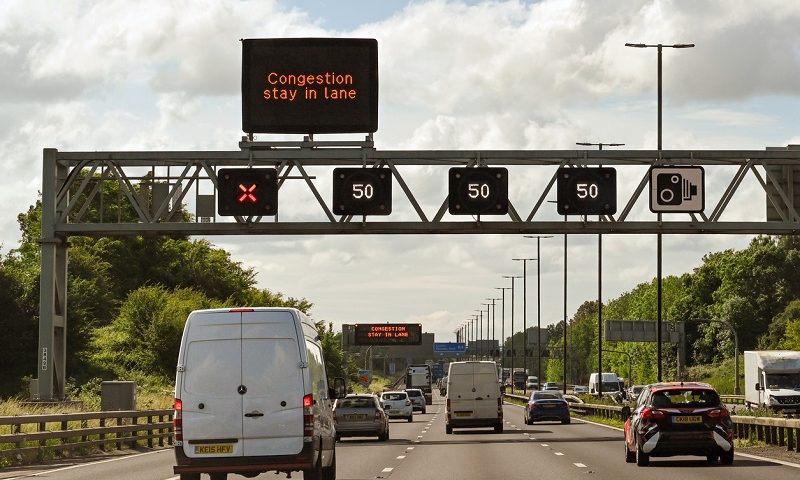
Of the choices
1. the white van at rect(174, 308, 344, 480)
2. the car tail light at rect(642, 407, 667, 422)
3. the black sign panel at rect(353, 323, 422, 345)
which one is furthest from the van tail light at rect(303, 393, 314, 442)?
the black sign panel at rect(353, 323, 422, 345)

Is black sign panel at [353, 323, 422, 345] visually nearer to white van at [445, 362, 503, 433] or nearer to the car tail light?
white van at [445, 362, 503, 433]

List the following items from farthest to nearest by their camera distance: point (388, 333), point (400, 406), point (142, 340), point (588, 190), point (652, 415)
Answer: point (388, 333) → point (142, 340) → point (400, 406) → point (588, 190) → point (652, 415)

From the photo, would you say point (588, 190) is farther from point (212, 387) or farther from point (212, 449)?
point (212, 449)

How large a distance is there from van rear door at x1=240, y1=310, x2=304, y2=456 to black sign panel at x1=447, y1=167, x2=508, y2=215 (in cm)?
2104

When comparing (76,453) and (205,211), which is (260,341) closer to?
(76,453)

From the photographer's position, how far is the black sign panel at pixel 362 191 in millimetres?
40031

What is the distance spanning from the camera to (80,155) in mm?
41531

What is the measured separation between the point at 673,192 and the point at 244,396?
24.3 meters

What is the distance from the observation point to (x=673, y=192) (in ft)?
136

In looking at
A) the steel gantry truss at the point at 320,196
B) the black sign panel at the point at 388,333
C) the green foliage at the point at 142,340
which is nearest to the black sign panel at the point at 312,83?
the steel gantry truss at the point at 320,196

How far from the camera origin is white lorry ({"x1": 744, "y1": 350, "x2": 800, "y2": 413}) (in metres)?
61.9

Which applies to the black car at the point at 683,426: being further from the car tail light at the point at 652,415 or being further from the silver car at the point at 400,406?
the silver car at the point at 400,406

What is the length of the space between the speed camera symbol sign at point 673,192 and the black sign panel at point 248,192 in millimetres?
10635

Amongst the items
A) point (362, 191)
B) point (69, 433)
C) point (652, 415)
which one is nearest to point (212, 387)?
point (652, 415)
